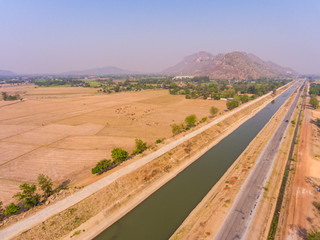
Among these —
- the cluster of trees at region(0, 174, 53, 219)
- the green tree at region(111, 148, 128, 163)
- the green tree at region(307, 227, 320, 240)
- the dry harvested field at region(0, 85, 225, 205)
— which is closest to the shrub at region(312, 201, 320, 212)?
the green tree at region(307, 227, 320, 240)

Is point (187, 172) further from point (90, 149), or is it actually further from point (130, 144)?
point (90, 149)

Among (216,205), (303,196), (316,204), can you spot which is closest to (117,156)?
(216,205)

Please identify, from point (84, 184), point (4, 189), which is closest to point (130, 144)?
point (84, 184)

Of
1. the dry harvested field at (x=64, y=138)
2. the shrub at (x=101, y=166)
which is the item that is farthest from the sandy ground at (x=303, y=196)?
the dry harvested field at (x=64, y=138)

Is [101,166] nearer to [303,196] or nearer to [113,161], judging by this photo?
[113,161]

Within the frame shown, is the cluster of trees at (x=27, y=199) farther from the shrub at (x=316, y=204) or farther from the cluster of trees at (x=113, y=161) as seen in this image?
the shrub at (x=316, y=204)

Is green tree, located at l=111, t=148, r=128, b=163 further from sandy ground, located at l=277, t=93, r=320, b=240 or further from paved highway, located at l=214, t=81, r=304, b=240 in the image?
sandy ground, located at l=277, t=93, r=320, b=240
